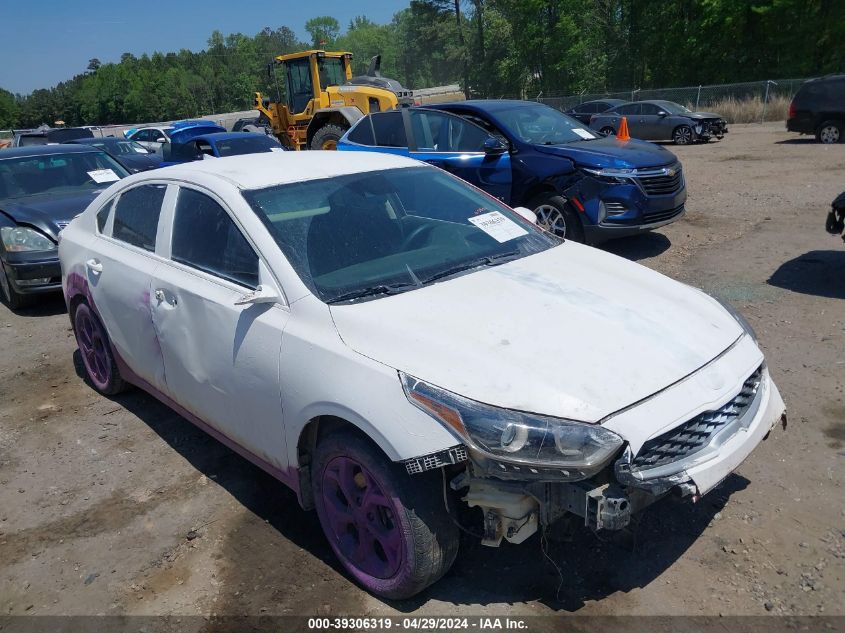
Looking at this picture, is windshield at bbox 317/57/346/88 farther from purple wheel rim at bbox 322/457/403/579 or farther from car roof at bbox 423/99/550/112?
purple wheel rim at bbox 322/457/403/579

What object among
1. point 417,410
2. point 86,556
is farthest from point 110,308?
point 417,410

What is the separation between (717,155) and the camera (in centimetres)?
1716

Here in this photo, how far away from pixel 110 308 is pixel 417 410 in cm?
A: 274

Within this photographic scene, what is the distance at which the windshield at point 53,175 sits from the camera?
790 cm

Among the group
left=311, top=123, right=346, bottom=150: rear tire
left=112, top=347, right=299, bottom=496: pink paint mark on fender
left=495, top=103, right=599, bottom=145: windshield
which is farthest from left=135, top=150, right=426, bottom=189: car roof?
left=311, top=123, right=346, bottom=150: rear tire

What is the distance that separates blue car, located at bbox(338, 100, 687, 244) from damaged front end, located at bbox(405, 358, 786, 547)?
500 cm

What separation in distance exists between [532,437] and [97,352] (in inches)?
149

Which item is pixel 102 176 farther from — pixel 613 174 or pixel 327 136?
pixel 327 136

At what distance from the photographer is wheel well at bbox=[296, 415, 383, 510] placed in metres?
2.74

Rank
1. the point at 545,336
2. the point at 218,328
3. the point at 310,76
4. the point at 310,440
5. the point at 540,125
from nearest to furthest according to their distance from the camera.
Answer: the point at 545,336 < the point at 310,440 < the point at 218,328 < the point at 540,125 < the point at 310,76

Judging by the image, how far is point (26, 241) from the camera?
702 centimetres

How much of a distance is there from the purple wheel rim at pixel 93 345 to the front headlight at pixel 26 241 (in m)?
2.44

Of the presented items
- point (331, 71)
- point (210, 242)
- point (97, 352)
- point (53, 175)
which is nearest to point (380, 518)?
point (210, 242)

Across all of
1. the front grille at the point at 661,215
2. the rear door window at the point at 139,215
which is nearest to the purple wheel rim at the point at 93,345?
the rear door window at the point at 139,215
